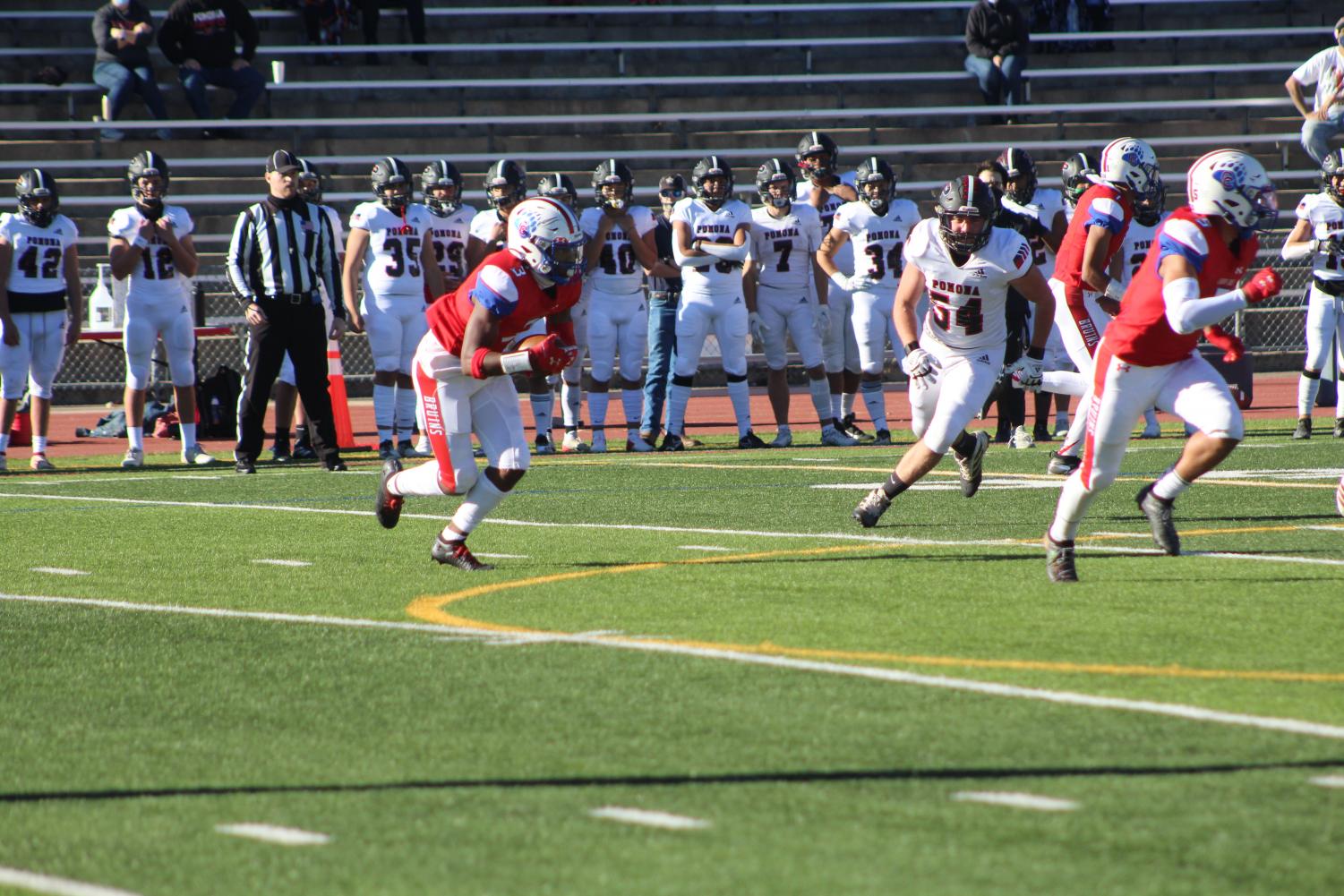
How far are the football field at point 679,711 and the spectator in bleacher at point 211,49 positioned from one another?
1578cm

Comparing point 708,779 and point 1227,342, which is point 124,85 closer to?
point 1227,342

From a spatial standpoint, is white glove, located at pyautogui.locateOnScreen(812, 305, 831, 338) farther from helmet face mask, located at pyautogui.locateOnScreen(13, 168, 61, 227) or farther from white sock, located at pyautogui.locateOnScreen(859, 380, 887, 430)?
helmet face mask, located at pyautogui.locateOnScreen(13, 168, 61, 227)

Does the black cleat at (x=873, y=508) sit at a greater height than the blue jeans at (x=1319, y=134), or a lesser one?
lesser

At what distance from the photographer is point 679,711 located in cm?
512

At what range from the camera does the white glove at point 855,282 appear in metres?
15.3

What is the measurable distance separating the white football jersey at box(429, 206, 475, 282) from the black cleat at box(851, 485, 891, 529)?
676 centimetres

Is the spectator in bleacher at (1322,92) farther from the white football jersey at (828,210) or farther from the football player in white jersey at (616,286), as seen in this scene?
the football player in white jersey at (616,286)

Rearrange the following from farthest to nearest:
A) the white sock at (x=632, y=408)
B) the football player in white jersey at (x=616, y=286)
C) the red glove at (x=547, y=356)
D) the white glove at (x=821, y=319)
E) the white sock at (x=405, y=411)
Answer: the white sock at (x=632, y=408)
the white glove at (x=821, y=319)
the football player in white jersey at (x=616, y=286)
the white sock at (x=405, y=411)
the red glove at (x=547, y=356)

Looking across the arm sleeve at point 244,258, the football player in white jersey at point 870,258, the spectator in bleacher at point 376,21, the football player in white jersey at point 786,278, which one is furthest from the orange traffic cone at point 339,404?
the spectator in bleacher at point 376,21

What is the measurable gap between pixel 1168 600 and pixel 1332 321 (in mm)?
8808

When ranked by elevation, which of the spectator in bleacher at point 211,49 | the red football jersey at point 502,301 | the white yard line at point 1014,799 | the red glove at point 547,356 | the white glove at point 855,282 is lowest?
the white yard line at point 1014,799

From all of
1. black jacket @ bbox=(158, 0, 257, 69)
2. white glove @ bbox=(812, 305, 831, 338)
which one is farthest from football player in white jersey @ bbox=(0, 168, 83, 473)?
black jacket @ bbox=(158, 0, 257, 69)

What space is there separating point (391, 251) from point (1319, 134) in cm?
1402

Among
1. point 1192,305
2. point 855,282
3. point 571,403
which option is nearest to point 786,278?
point 855,282
